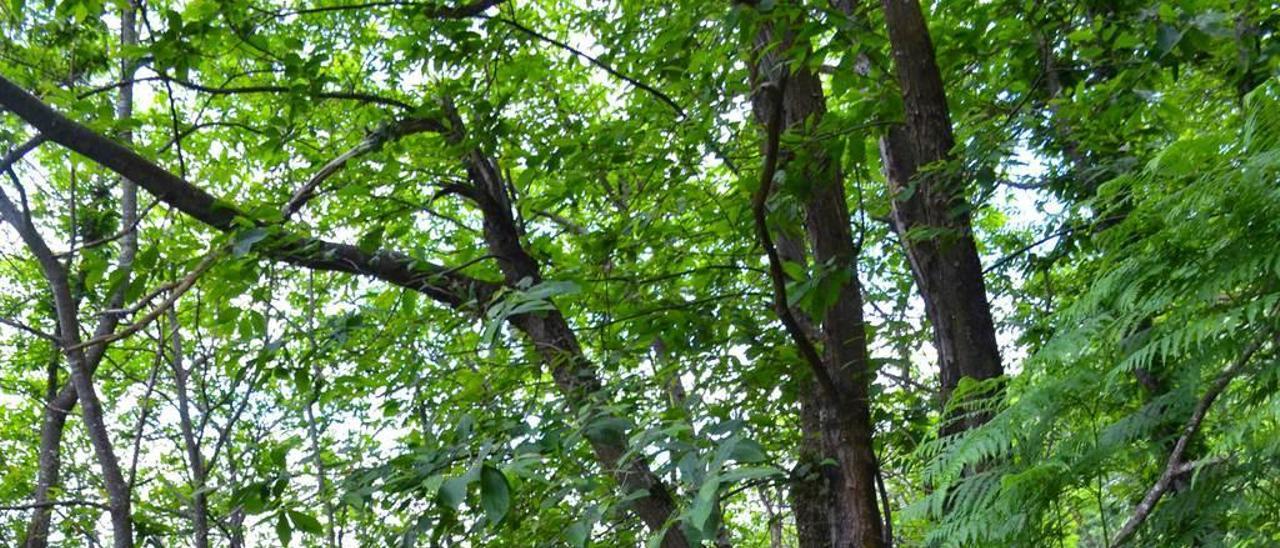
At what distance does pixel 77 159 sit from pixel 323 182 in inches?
39.4

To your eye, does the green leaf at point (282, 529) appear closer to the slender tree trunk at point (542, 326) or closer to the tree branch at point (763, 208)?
the slender tree trunk at point (542, 326)

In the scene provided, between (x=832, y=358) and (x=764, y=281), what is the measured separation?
1.03m

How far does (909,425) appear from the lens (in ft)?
13.3

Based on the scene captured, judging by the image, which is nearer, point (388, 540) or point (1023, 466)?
point (1023, 466)

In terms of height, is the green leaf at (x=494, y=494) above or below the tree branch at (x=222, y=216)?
below

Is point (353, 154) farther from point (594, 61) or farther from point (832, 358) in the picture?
point (832, 358)

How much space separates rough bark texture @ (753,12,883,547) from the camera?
9.98ft

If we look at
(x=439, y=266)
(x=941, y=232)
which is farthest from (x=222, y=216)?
(x=941, y=232)

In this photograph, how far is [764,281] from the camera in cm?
445

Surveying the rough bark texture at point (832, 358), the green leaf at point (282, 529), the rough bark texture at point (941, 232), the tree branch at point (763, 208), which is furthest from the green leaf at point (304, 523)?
the rough bark texture at point (941, 232)

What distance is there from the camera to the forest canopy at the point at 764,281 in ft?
5.33

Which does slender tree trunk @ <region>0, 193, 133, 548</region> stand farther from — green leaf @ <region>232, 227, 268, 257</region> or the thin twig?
green leaf @ <region>232, 227, 268, 257</region>

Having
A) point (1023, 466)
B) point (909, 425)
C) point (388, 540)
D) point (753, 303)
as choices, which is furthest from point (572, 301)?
point (1023, 466)

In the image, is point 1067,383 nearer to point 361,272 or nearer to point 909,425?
point 909,425
